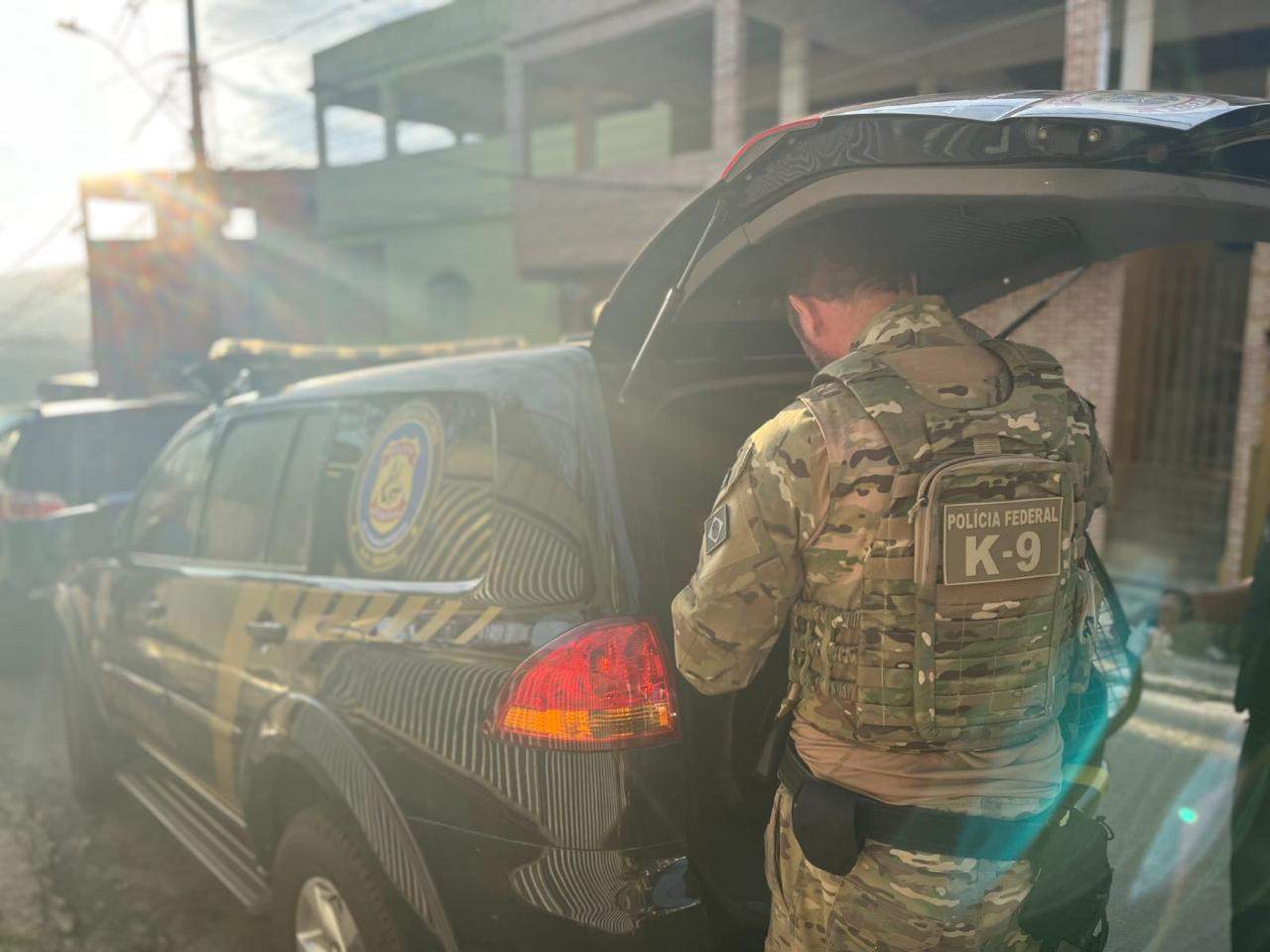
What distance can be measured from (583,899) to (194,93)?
18.6m

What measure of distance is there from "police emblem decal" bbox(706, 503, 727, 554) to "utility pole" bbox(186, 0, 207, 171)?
18514mm

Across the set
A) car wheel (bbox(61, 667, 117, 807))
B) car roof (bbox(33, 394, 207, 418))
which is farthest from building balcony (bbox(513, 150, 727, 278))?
car wheel (bbox(61, 667, 117, 807))

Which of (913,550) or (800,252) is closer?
(913,550)

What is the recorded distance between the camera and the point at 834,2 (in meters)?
13.0

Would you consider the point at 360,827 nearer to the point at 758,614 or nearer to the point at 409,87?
the point at 758,614

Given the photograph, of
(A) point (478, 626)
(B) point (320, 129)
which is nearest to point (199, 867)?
(A) point (478, 626)

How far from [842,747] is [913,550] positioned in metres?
0.36

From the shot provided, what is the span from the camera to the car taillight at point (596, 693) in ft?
5.90

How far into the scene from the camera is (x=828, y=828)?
5.05ft

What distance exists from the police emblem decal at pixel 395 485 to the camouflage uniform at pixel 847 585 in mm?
872

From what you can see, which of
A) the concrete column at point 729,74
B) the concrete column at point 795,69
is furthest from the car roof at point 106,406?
the concrete column at point 795,69

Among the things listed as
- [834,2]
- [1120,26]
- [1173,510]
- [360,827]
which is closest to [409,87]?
[834,2]

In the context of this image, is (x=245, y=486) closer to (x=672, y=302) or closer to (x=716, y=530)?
(x=672, y=302)

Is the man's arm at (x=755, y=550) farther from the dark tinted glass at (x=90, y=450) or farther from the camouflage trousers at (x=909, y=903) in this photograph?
the dark tinted glass at (x=90, y=450)
